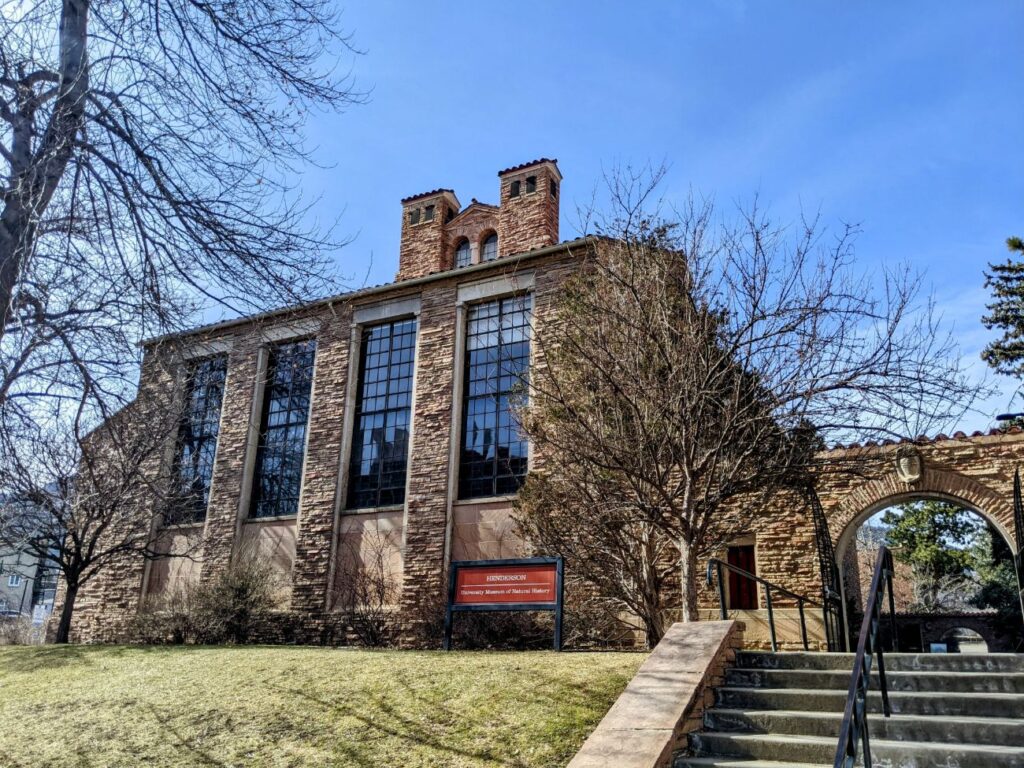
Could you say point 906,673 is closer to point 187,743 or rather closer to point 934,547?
point 187,743

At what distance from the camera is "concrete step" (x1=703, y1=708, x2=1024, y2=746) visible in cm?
516

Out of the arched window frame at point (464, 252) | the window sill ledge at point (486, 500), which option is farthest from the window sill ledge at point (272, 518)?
the arched window frame at point (464, 252)

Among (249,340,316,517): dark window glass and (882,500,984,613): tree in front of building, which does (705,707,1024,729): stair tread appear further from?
(882,500,984,613): tree in front of building

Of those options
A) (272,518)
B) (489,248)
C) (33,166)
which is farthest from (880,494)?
(272,518)

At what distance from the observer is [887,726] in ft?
18.1

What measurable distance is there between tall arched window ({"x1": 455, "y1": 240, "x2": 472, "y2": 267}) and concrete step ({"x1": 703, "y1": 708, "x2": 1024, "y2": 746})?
1635 centimetres

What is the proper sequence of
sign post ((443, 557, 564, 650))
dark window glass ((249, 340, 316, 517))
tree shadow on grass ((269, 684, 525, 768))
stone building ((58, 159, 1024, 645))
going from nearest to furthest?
1. tree shadow on grass ((269, 684, 525, 768))
2. sign post ((443, 557, 564, 650))
3. stone building ((58, 159, 1024, 645))
4. dark window glass ((249, 340, 316, 517))

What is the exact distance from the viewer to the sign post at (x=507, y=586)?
1070 cm

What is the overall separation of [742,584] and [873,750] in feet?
31.7

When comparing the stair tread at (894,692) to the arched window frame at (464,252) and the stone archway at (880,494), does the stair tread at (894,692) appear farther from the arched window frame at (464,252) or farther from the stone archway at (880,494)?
the arched window frame at (464,252)

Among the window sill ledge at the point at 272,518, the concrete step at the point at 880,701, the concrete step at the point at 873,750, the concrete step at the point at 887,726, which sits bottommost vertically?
the concrete step at the point at 873,750

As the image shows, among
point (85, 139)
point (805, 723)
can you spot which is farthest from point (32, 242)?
point (805, 723)

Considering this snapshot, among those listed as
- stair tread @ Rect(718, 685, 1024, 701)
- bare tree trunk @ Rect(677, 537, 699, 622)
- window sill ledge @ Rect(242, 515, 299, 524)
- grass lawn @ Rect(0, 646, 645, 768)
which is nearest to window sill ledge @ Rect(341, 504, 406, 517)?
window sill ledge @ Rect(242, 515, 299, 524)

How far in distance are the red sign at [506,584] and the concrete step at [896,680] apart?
165 inches
